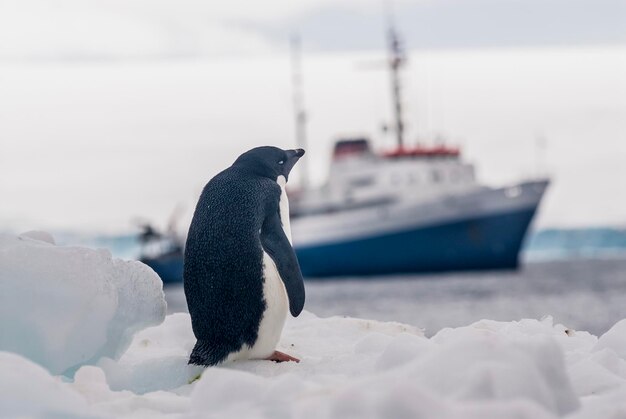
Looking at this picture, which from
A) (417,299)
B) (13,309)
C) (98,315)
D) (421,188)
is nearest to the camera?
(13,309)

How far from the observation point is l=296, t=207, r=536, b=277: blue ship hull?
36656mm

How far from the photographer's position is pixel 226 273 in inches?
129

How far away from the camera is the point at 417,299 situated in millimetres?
30281

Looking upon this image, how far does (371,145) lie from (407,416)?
3742 centimetres

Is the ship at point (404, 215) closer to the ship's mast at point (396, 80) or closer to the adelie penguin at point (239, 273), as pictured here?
the ship's mast at point (396, 80)

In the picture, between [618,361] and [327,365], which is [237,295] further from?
[618,361]

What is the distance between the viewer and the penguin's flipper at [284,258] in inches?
134

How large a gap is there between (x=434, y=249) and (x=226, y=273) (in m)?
34.2

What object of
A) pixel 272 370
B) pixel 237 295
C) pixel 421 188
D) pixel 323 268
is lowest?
pixel 323 268

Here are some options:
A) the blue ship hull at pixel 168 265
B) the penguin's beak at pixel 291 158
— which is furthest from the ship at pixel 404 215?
the penguin's beak at pixel 291 158

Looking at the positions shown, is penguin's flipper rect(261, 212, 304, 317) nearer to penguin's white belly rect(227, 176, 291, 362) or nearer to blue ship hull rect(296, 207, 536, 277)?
penguin's white belly rect(227, 176, 291, 362)

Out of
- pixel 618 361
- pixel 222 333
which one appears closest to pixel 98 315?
pixel 222 333

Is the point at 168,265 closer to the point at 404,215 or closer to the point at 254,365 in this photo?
the point at 404,215

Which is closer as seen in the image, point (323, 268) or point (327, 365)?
point (327, 365)
